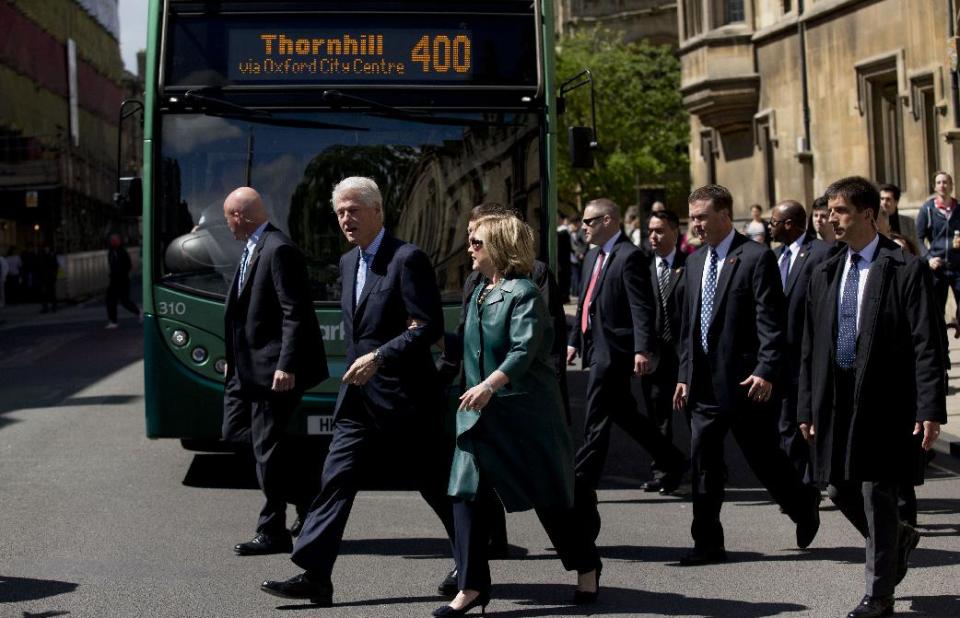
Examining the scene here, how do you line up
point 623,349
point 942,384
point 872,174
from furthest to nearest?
point 872,174 < point 623,349 < point 942,384

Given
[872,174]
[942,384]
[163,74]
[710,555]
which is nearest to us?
[942,384]

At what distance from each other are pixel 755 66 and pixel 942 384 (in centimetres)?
2628

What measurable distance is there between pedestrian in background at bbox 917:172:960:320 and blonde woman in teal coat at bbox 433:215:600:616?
31.9 feet

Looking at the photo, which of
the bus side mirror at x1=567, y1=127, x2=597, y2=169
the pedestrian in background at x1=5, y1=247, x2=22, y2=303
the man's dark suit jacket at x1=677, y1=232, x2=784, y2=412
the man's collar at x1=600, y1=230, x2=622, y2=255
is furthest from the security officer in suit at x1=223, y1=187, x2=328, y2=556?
the pedestrian in background at x1=5, y1=247, x2=22, y2=303

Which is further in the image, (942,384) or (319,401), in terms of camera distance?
(319,401)

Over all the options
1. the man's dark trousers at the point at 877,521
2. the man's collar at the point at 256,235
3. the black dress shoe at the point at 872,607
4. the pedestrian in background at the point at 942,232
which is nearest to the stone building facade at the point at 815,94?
the pedestrian in background at the point at 942,232

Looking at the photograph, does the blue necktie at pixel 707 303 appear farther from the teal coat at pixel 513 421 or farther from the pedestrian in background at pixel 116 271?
the pedestrian in background at pixel 116 271

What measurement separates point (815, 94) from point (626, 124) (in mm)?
31547

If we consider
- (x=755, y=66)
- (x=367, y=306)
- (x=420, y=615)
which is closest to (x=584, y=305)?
(x=367, y=306)

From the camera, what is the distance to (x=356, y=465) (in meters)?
7.12

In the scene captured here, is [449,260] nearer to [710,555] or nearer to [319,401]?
[319,401]

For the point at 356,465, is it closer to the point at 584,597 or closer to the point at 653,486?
the point at 584,597

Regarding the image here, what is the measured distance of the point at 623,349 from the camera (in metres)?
9.42

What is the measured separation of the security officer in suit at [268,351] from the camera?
783 centimetres
